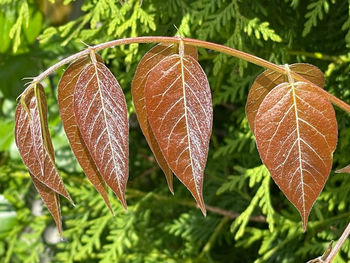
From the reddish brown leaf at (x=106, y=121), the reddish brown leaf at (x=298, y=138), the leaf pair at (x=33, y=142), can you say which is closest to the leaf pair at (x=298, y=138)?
the reddish brown leaf at (x=298, y=138)

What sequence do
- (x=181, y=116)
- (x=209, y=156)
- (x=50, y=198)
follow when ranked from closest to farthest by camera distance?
(x=181, y=116) < (x=50, y=198) < (x=209, y=156)

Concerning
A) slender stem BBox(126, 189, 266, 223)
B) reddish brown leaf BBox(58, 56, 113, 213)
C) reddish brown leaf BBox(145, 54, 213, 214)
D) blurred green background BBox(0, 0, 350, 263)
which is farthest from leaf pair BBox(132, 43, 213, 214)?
slender stem BBox(126, 189, 266, 223)

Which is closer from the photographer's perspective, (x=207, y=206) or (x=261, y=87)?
(x=261, y=87)

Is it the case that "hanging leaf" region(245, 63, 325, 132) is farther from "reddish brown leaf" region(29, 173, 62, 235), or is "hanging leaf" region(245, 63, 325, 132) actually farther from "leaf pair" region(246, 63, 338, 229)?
"reddish brown leaf" region(29, 173, 62, 235)

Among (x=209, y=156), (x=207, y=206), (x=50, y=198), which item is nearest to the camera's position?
(x=50, y=198)

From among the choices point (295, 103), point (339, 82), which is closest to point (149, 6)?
point (339, 82)

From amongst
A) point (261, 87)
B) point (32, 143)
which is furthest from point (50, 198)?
point (261, 87)

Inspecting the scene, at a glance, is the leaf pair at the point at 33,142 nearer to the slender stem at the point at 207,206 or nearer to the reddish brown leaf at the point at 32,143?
the reddish brown leaf at the point at 32,143

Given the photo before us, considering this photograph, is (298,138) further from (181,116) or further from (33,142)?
(33,142)

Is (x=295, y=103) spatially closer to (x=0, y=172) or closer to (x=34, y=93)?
(x=34, y=93)
